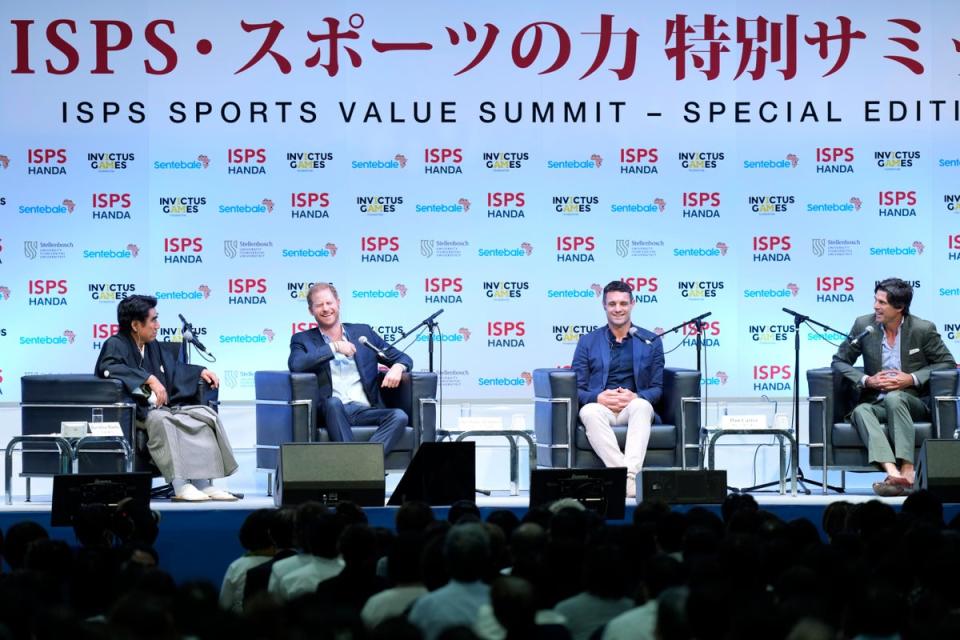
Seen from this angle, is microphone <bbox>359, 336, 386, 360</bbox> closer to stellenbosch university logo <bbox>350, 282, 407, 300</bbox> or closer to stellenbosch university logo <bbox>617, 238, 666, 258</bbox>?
stellenbosch university logo <bbox>350, 282, 407, 300</bbox>

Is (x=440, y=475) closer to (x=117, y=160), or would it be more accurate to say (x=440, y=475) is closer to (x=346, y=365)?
(x=346, y=365)

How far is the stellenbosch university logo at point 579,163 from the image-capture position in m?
9.61

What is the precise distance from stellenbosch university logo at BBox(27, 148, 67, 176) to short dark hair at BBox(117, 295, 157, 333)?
1930 millimetres

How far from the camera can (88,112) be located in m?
9.51

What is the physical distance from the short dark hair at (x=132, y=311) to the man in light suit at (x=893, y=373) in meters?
3.92

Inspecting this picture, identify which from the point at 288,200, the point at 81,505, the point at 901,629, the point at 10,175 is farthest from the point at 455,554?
the point at 10,175

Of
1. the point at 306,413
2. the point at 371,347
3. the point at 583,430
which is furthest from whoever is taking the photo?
the point at 371,347

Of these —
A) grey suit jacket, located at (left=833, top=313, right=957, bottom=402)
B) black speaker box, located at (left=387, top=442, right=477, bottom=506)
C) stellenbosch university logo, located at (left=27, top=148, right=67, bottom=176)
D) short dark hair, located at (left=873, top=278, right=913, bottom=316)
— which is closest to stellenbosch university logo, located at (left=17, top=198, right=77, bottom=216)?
stellenbosch university logo, located at (left=27, top=148, right=67, bottom=176)

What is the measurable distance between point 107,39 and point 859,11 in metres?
5.00

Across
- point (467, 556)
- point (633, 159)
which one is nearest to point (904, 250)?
point (633, 159)

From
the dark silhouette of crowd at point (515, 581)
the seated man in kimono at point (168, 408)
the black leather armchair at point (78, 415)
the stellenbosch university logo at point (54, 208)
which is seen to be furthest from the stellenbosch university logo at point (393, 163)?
the dark silhouette of crowd at point (515, 581)

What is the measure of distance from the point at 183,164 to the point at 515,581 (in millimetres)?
6648

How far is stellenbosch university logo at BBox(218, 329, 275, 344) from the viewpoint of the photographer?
9594 mm

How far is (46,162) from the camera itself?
31.3 ft
